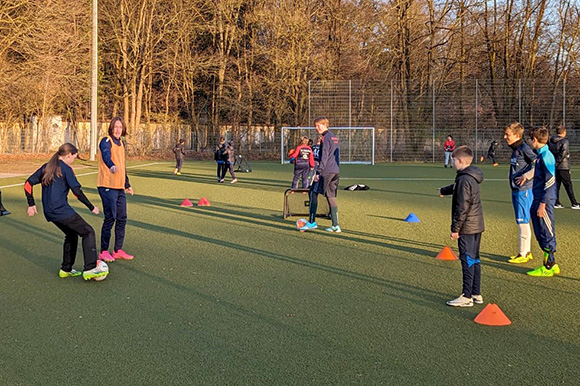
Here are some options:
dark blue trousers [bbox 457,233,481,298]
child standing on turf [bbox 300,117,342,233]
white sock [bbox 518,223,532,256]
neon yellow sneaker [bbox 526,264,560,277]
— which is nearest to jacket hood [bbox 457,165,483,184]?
dark blue trousers [bbox 457,233,481,298]

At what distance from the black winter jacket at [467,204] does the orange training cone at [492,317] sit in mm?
789

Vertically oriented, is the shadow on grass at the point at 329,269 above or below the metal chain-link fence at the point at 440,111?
below

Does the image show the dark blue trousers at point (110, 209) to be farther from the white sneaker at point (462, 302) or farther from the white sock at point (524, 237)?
the white sock at point (524, 237)

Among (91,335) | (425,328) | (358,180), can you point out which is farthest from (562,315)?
(358,180)

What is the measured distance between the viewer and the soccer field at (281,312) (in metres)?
4.22

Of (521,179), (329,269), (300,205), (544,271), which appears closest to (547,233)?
(544,271)

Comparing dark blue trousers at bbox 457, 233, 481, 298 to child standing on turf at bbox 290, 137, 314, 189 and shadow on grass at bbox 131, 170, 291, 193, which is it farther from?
shadow on grass at bbox 131, 170, 291, 193

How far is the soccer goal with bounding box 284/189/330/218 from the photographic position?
1166 centimetres

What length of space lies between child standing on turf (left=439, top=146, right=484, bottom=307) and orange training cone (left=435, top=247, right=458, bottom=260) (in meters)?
2.16

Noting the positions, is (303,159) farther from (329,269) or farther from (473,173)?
(473,173)

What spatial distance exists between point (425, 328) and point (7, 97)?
30.2 m

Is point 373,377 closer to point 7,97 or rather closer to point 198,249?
point 198,249

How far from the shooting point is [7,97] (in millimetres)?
30266

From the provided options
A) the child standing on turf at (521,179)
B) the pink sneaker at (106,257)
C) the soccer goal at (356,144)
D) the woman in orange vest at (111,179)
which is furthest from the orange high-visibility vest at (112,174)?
the soccer goal at (356,144)
